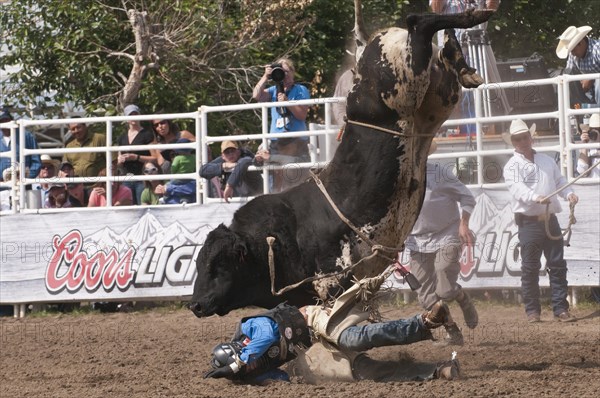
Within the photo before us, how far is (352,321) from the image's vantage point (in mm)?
5879

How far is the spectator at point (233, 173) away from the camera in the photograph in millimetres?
10758

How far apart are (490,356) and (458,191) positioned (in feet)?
7.21

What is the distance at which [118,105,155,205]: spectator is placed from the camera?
11.6 metres

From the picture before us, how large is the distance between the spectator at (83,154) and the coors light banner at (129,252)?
786 mm

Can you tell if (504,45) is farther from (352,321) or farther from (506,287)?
(352,321)

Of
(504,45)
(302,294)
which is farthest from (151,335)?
(504,45)

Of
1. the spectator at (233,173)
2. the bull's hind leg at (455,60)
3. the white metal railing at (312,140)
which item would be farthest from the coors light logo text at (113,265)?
the bull's hind leg at (455,60)

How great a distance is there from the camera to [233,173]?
1077 centimetres

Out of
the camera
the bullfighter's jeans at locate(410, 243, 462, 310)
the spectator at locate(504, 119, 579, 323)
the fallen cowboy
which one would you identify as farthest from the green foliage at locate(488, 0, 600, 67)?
the fallen cowboy

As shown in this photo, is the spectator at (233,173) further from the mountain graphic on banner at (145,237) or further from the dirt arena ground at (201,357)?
the dirt arena ground at (201,357)

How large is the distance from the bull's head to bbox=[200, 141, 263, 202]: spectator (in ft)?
15.6

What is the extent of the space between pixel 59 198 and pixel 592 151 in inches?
237

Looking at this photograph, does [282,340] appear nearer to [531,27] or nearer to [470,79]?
[470,79]

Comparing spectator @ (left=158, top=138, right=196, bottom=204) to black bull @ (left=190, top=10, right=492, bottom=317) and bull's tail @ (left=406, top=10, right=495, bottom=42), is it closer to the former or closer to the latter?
black bull @ (left=190, top=10, right=492, bottom=317)
